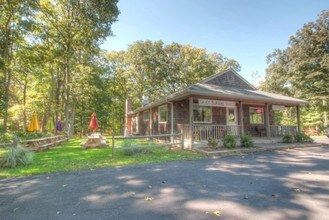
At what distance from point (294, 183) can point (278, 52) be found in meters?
30.0

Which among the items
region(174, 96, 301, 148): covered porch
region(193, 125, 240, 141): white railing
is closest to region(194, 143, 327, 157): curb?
region(174, 96, 301, 148): covered porch

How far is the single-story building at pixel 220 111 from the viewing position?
1101 cm

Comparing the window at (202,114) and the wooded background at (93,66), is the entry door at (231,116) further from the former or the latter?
the wooded background at (93,66)

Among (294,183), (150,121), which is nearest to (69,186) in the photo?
(294,183)

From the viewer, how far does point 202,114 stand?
12898mm

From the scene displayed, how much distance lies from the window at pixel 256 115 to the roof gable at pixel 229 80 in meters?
2.13

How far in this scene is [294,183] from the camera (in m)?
4.61

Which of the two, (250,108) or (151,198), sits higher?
(250,108)

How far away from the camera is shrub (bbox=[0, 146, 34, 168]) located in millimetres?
6961

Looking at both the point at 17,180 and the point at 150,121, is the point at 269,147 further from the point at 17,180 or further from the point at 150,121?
the point at 17,180

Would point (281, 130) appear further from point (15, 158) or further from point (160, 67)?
point (160, 67)

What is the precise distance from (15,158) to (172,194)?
6657mm

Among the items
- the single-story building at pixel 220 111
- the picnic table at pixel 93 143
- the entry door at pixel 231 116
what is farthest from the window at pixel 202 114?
the picnic table at pixel 93 143

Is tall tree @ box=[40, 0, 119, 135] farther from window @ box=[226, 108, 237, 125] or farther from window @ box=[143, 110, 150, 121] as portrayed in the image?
window @ box=[226, 108, 237, 125]
